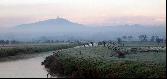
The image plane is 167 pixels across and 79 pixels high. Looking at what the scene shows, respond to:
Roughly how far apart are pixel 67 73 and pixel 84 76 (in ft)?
24.9

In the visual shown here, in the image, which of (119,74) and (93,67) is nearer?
(119,74)

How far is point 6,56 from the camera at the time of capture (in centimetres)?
8938

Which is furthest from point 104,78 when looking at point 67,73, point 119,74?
point 67,73

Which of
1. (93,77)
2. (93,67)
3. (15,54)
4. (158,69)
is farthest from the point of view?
(15,54)

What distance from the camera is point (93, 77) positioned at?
40.6 metres

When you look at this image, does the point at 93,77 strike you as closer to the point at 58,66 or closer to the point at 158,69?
the point at 158,69

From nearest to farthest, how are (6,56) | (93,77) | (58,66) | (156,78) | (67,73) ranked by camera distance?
(156,78) < (93,77) < (67,73) < (58,66) < (6,56)

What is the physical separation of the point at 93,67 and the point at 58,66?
13.1 metres

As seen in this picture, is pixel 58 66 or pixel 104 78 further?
pixel 58 66

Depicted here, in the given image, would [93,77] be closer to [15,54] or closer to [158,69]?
[158,69]

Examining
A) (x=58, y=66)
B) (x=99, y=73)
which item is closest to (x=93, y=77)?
(x=99, y=73)

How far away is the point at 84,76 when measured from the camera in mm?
41719

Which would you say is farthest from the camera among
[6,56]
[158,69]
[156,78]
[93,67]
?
[6,56]

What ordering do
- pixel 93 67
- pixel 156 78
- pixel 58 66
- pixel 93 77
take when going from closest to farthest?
pixel 156 78, pixel 93 77, pixel 93 67, pixel 58 66
